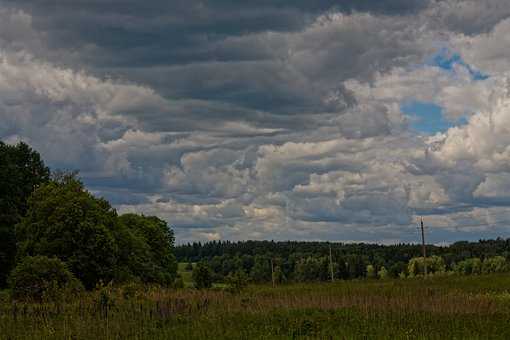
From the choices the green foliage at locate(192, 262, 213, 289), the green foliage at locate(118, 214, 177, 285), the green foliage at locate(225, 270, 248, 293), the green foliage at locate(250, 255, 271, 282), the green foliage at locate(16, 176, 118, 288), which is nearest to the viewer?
the green foliage at locate(225, 270, 248, 293)

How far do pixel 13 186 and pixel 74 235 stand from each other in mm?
23644

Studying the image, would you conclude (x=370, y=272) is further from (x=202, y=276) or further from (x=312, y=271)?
(x=202, y=276)

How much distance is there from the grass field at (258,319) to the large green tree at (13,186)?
38.4m

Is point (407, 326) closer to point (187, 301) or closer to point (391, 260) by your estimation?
point (187, 301)

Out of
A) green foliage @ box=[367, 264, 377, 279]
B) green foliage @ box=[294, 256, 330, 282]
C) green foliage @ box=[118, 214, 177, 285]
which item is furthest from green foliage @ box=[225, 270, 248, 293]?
green foliage @ box=[367, 264, 377, 279]

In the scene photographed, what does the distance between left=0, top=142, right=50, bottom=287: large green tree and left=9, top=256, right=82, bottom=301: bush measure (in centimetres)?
3092

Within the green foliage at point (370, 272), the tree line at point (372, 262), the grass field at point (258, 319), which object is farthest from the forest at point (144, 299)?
the green foliage at point (370, 272)

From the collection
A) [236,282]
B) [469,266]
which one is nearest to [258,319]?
[236,282]

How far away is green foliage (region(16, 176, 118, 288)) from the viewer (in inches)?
1767

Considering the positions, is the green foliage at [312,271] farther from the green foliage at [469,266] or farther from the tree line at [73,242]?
the tree line at [73,242]

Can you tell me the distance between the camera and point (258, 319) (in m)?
22.8

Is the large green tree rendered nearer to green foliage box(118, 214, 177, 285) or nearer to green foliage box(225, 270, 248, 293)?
green foliage box(118, 214, 177, 285)

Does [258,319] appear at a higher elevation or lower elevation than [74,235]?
lower

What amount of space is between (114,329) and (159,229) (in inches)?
2221
